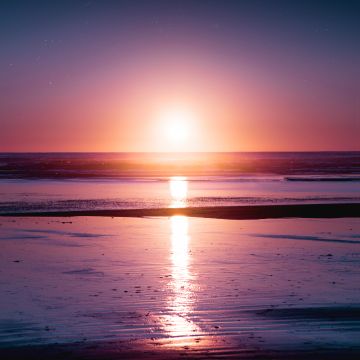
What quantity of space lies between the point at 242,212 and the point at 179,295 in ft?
61.7

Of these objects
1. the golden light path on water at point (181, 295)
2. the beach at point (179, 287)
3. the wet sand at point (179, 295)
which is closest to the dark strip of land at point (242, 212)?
the beach at point (179, 287)

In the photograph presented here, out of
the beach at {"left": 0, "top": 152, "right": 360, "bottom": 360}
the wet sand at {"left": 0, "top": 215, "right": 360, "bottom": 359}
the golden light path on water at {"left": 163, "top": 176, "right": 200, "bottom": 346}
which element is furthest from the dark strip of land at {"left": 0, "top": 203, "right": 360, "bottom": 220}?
the golden light path on water at {"left": 163, "top": 176, "right": 200, "bottom": 346}

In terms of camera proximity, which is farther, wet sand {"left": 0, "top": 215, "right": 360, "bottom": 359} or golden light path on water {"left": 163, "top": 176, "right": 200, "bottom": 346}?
golden light path on water {"left": 163, "top": 176, "right": 200, "bottom": 346}

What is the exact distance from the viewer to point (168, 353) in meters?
8.98

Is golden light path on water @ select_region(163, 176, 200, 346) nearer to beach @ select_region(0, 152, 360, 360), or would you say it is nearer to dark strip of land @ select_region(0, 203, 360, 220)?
beach @ select_region(0, 152, 360, 360)

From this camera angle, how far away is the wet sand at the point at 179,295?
9.34 meters

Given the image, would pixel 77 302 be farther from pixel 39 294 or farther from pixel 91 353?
pixel 91 353

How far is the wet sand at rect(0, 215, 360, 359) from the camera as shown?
9.34 m

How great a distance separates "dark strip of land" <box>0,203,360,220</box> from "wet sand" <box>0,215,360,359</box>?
7.17m

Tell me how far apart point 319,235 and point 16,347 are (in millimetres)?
14953

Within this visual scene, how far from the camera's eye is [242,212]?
31266mm

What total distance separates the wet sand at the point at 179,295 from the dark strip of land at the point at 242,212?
23.5ft

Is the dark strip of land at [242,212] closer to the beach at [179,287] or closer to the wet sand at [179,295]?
the beach at [179,287]

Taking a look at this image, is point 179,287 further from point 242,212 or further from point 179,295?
point 242,212
